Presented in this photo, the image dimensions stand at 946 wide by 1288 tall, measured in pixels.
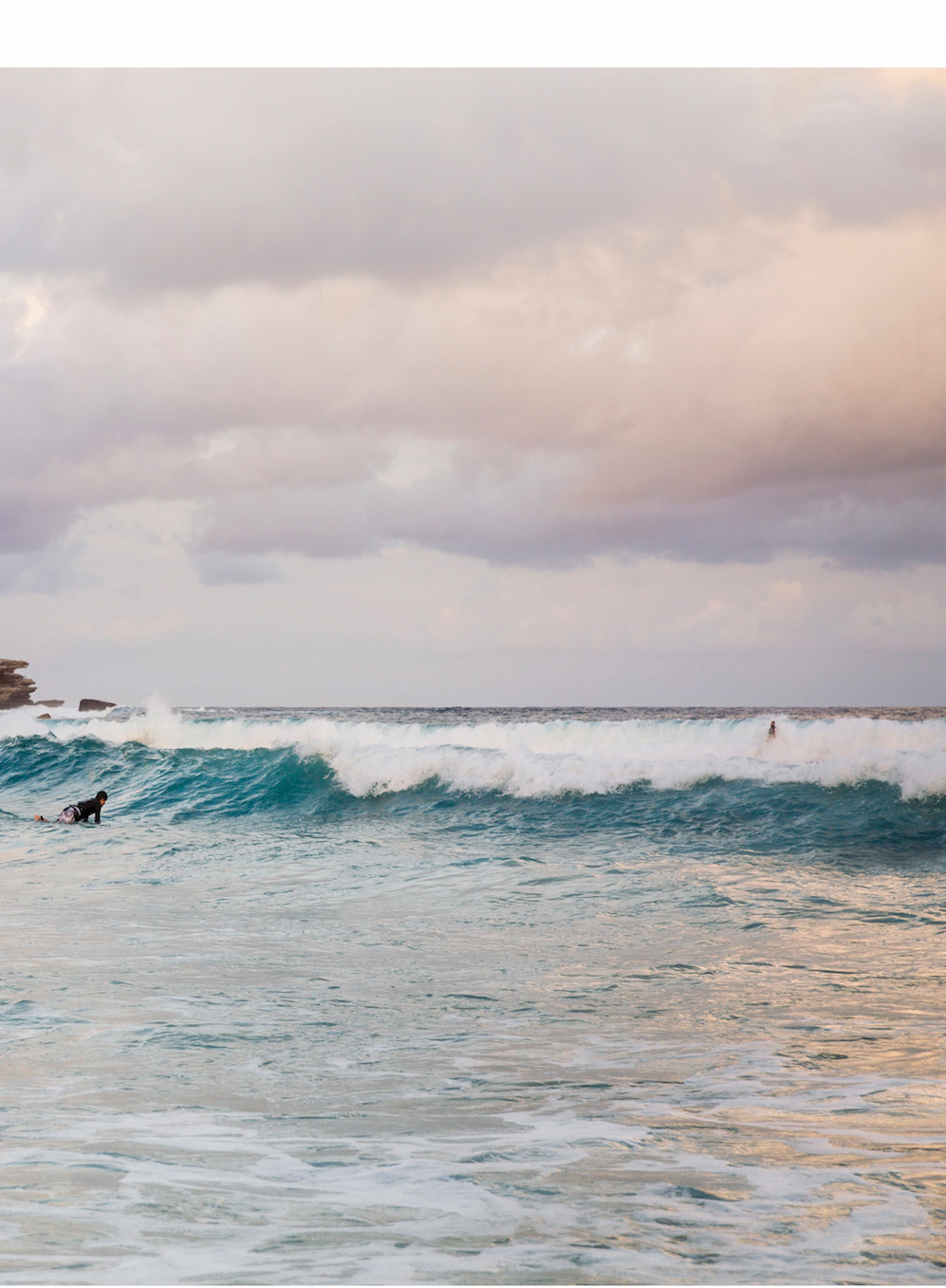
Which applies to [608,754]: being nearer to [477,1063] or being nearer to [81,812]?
[81,812]

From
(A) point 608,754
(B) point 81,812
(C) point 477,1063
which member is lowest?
(B) point 81,812

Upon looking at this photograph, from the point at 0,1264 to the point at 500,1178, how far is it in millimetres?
1998

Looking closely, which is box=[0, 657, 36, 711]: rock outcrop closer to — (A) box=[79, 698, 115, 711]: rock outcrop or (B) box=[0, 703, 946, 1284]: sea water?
(A) box=[79, 698, 115, 711]: rock outcrop

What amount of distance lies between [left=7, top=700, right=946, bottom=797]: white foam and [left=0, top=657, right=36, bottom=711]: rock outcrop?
107 feet

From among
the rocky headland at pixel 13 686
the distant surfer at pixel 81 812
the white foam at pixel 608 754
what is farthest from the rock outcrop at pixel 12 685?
the distant surfer at pixel 81 812

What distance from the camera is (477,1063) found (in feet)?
19.1

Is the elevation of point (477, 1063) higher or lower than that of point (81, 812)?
higher

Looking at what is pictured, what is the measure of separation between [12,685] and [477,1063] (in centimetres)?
6627

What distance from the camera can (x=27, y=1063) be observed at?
5703 millimetres

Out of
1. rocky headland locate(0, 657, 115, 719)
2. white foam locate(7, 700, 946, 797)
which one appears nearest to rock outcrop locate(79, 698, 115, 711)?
rocky headland locate(0, 657, 115, 719)

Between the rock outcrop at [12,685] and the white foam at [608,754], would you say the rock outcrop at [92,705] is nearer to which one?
the rock outcrop at [12,685]

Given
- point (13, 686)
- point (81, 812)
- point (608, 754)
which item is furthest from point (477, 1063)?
point (13, 686)

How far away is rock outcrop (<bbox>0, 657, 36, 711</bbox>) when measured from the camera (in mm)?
63375

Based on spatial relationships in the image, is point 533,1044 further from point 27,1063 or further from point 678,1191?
point 27,1063
